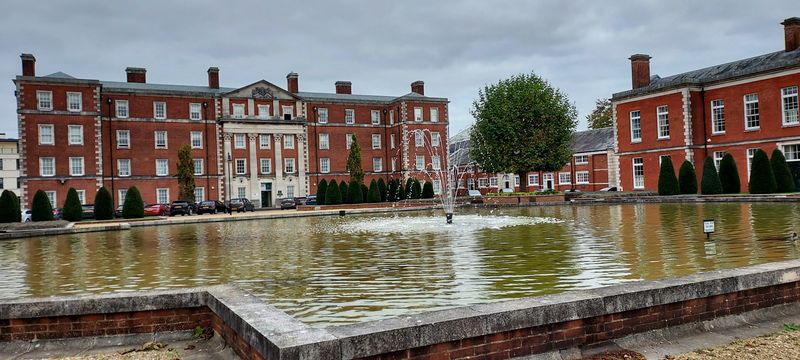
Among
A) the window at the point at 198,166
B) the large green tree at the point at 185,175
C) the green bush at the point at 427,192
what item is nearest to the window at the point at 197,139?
the window at the point at 198,166

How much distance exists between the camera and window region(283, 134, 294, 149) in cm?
6431

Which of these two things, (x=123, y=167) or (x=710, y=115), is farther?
(x=123, y=167)

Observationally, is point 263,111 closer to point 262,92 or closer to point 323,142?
point 262,92

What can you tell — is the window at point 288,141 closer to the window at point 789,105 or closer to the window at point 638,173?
the window at point 638,173

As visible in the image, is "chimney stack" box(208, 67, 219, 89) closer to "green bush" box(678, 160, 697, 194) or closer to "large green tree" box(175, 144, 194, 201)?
"large green tree" box(175, 144, 194, 201)

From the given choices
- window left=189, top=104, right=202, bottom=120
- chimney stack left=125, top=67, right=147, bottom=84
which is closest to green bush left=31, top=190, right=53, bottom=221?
window left=189, top=104, right=202, bottom=120

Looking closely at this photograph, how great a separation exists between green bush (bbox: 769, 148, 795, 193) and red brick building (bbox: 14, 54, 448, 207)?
127ft

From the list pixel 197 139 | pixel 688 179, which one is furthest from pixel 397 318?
pixel 197 139

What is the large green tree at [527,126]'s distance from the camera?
45.0 m

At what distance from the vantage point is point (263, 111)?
63.0 meters

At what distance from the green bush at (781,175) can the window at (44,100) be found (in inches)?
2187

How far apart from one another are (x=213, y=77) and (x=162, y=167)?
11.2m

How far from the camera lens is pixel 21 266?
13.7m

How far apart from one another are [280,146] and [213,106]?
8.11 metres
